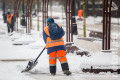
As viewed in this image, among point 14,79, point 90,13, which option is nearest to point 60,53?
point 14,79

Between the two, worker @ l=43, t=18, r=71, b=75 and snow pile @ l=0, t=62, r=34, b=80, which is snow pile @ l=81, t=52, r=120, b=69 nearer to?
worker @ l=43, t=18, r=71, b=75

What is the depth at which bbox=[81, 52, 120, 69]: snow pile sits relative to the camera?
8.53m

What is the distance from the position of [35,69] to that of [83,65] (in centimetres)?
133

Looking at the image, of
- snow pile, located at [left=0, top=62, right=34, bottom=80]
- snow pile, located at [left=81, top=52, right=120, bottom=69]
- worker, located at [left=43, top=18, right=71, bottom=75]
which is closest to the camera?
snow pile, located at [left=0, top=62, right=34, bottom=80]

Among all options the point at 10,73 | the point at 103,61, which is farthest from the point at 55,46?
the point at 103,61

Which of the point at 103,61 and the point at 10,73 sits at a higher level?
the point at 103,61

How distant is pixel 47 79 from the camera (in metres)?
7.71

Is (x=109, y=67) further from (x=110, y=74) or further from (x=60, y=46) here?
(x=60, y=46)

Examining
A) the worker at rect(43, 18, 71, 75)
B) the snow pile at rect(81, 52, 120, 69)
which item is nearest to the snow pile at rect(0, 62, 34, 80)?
the worker at rect(43, 18, 71, 75)

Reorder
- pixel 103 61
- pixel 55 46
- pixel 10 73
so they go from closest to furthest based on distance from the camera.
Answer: pixel 55 46 < pixel 10 73 < pixel 103 61

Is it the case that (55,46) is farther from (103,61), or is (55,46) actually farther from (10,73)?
(103,61)

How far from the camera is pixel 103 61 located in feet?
28.8

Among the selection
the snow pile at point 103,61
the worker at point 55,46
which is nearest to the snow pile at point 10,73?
the worker at point 55,46

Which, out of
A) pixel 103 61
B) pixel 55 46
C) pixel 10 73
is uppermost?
pixel 55 46
